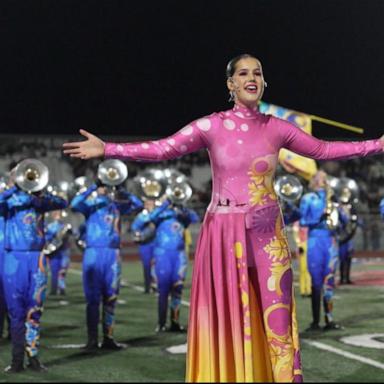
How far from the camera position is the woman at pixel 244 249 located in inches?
140

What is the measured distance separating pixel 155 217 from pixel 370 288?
6.04 metres

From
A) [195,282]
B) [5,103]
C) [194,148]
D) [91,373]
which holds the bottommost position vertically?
[91,373]

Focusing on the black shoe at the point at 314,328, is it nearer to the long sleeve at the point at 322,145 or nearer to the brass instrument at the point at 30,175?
the brass instrument at the point at 30,175

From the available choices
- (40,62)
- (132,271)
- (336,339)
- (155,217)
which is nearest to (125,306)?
(155,217)

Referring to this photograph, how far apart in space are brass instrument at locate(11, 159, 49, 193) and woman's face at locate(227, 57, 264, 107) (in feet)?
10.8

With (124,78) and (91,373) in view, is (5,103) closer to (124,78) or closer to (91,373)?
(124,78)

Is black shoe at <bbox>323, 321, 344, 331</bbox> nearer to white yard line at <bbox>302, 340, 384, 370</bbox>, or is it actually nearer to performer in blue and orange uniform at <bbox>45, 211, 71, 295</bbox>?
white yard line at <bbox>302, 340, 384, 370</bbox>

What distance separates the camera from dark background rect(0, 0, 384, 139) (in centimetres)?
925

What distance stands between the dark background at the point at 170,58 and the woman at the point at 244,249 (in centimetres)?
493

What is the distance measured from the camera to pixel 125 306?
1198 centimetres

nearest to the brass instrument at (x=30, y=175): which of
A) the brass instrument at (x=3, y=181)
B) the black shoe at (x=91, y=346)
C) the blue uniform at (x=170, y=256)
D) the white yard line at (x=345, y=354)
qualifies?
the black shoe at (x=91, y=346)

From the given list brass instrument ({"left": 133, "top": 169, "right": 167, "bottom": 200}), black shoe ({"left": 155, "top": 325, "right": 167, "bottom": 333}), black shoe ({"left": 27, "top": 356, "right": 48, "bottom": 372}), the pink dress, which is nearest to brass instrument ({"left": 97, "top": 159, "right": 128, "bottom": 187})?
black shoe ({"left": 155, "top": 325, "right": 167, "bottom": 333})

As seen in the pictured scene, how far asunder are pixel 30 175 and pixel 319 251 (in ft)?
12.5

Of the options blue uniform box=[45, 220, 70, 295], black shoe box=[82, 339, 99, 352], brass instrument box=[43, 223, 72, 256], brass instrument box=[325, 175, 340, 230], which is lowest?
black shoe box=[82, 339, 99, 352]
